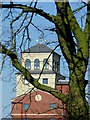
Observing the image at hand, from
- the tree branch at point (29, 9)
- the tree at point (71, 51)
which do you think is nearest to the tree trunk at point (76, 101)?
the tree at point (71, 51)

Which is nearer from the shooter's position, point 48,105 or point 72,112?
point 72,112

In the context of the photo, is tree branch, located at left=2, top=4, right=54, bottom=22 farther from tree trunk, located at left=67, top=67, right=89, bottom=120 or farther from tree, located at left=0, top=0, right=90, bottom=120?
tree trunk, located at left=67, top=67, right=89, bottom=120

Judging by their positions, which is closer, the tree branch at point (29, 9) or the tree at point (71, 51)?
the tree at point (71, 51)

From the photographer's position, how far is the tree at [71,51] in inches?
170

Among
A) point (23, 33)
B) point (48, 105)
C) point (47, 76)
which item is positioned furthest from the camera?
point (47, 76)

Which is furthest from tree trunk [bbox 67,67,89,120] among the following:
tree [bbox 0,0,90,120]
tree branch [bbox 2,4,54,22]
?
tree branch [bbox 2,4,54,22]

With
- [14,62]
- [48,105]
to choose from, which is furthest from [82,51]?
[48,105]

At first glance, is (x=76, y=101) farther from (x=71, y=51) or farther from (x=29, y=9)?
(x=29, y=9)

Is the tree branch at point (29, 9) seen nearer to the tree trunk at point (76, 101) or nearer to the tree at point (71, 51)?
the tree at point (71, 51)

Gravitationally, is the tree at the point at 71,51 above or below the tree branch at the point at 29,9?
below

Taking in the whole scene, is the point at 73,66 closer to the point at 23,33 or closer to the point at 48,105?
the point at 23,33

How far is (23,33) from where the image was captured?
209 inches

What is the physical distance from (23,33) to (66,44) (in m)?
0.97

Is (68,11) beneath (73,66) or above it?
above
